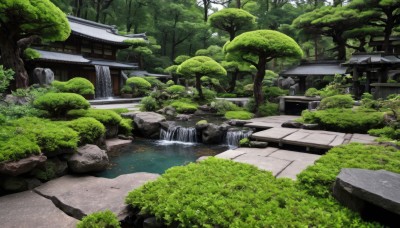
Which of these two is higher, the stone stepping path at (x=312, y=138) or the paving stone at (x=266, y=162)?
the stone stepping path at (x=312, y=138)

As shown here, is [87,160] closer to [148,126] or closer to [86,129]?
[86,129]

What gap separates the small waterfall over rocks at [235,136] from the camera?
10906 millimetres

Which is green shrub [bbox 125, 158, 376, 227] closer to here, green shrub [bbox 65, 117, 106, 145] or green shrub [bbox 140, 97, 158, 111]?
green shrub [bbox 65, 117, 106, 145]

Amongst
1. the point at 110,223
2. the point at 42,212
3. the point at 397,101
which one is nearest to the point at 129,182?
the point at 42,212

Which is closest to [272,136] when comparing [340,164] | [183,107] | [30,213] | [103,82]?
[340,164]

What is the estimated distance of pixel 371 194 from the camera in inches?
110

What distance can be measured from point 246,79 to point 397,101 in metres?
19.9

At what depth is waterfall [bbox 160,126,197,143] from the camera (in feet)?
39.0

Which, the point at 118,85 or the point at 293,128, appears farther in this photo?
the point at 118,85

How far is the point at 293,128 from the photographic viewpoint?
32.3 ft

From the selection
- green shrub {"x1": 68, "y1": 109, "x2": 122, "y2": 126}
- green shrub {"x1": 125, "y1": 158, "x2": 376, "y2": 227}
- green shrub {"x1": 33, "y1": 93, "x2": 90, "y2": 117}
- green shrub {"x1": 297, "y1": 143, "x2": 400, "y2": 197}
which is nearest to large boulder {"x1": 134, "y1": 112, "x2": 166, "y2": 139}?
green shrub {"x1": 68, "y1": 109, "x2": 122, "y2": 126}

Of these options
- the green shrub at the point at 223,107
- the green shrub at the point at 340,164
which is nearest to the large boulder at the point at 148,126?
the green shrub at the point at 223,107

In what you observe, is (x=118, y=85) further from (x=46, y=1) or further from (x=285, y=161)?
(x=285, y=161)

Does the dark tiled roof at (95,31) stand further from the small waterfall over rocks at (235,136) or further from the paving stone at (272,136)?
the paving stone at (272,136)
